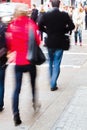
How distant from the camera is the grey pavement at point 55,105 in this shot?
25.7 feet

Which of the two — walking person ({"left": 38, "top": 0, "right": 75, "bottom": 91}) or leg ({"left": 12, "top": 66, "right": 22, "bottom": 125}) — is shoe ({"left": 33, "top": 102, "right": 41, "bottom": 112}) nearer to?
leg ({"left": 12, "top": 66, "right": 22, "bottom": 125})

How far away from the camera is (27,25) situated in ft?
25.5

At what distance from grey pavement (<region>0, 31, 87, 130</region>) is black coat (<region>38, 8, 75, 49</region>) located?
3.40 ft

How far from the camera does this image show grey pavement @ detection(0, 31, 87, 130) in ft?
25.7

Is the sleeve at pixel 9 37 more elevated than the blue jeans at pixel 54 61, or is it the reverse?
the sleeve at pixel 9 37

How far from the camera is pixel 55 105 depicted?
9.28 m

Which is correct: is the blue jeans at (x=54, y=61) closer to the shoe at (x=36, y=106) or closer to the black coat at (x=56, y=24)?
the black coat at (x=56, y=24)

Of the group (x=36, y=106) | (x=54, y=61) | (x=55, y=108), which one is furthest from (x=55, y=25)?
(x=36, y=106)

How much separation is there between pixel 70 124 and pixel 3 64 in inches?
58.4

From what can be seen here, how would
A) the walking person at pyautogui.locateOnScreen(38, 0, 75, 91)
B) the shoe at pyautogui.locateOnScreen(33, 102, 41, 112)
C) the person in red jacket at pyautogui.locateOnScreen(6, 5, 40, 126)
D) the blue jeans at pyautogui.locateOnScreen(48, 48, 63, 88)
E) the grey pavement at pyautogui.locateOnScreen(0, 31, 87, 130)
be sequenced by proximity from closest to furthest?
1. the person in red jacket at pyautogui.locateOnScreen(6, 5, 40, 126)
2. the grey pavement at pyautogui.locateOnScreen(0, 31, 87, 130)
3. the shoe at pyautogui.locateOnScreen(33, 102, 41, 112)
4. the walking person at pyautogui.locateOnScreen(38, 0, 75, 91)
5. the blue jeans at pyautogui.locateOnScreen(48, 48, 63, 88)

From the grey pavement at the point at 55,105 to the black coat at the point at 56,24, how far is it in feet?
3.40

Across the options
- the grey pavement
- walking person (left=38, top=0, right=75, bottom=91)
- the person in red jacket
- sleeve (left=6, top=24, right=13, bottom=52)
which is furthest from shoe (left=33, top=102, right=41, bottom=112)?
walking person (left=38, top=0, right=75, bottom=91)

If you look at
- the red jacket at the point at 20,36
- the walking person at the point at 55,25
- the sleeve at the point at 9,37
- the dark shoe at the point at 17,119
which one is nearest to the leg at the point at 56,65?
→ the walking person at the point at 55,25

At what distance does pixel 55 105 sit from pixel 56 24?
1.81 meters
